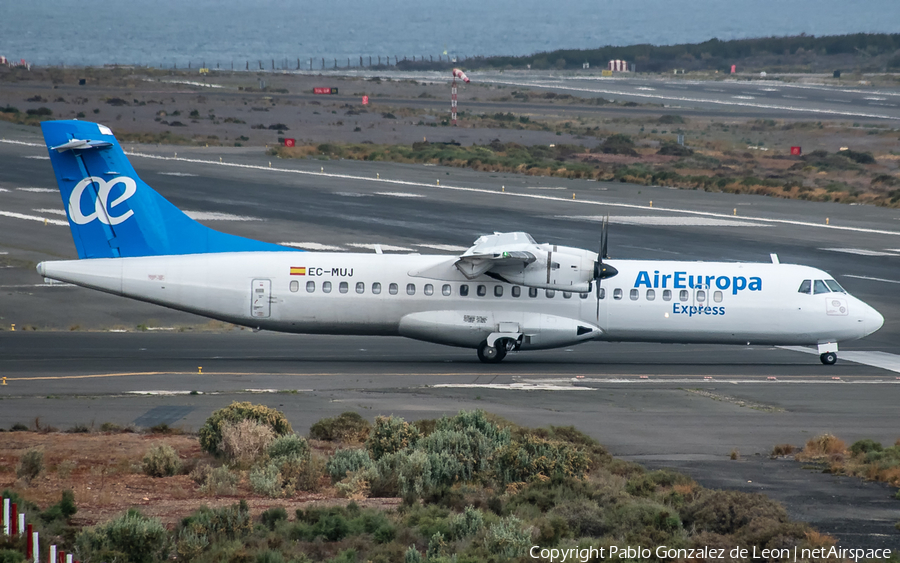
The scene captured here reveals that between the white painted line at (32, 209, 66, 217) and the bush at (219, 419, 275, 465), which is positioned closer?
the bush at (219, 419, 275, 465)

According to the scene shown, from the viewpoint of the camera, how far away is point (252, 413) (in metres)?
19.2

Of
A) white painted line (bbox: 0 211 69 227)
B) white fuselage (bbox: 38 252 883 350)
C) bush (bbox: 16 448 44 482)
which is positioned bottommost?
bush (bbox: 16 448 44 482)

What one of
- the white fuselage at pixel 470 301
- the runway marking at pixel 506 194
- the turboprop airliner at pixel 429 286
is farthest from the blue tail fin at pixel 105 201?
the runway marking at pixel 506 194

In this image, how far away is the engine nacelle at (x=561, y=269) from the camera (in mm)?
28328

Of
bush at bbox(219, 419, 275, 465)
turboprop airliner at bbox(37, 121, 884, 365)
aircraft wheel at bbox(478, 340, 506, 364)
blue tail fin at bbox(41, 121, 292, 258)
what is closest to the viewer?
bush at bbox(219, 419, 275, 465)

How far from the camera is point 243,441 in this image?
59.2 feet

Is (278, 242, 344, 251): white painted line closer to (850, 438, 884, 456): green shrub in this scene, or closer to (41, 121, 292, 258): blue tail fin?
(41, 121, 292, 258): blue tail fin

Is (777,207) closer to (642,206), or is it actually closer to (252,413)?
(642,206)

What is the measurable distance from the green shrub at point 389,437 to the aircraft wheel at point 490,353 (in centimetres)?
1137

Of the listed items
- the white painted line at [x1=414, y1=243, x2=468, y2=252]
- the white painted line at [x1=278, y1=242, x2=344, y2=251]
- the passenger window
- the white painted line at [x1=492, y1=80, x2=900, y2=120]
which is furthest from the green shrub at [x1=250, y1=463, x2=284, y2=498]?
the white painted line at [x1=492, y1=80, x2=900, y2=120]

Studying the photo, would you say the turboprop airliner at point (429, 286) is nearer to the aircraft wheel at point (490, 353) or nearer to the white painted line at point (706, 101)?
the aircraft wheel at point (490, 353)

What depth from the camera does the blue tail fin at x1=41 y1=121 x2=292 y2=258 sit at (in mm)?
28328

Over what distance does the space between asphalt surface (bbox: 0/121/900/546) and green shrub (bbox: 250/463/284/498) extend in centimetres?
507

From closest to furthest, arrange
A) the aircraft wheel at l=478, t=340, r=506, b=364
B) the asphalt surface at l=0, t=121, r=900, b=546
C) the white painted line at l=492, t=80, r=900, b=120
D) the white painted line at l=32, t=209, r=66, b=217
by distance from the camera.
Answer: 1. the asphalt surface at l=0, t=121, r=900, b=546
2. the aircraft wheel at l=478, t=340, r=506, b=364
3. the white painted line at l=32, t=209, r=66, b=217
4. the white painted line at l=492, t=80, r=900, b=120
